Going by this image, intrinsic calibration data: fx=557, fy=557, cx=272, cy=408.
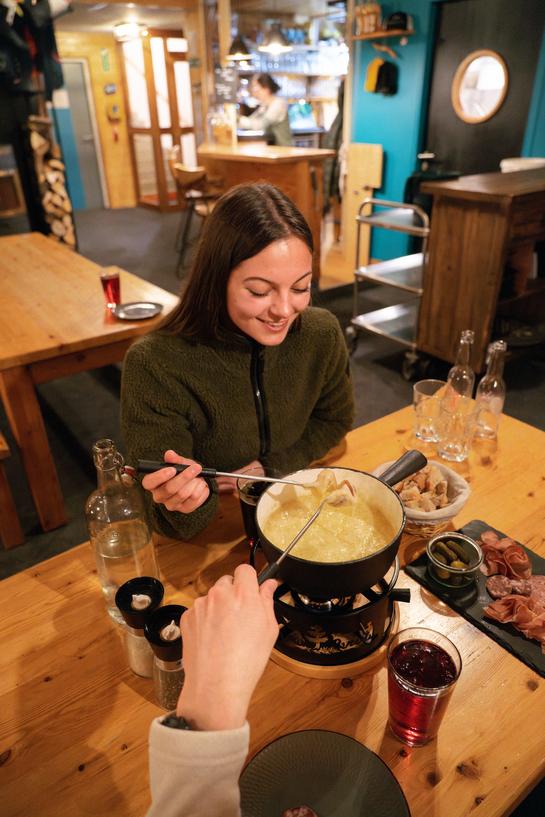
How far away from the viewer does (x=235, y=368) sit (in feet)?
4.10

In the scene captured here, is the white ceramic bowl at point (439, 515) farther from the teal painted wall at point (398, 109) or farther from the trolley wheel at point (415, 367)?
the teal painted wall at point (398, 109)

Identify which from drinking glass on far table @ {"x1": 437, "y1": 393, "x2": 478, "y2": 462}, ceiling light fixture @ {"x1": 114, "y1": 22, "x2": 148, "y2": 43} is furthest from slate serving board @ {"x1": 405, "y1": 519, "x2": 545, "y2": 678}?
ceiling light fixture @ {"x1": 114, "y1": 22, "x2": 148, "y2": 43}

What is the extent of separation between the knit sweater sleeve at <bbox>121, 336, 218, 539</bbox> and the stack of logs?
5.07 metres

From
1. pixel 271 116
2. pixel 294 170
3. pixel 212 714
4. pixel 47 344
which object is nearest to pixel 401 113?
pixel 294 170

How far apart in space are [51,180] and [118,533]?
5450mm

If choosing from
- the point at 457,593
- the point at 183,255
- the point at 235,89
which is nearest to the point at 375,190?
the point at 183,255

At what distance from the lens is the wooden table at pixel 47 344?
2.09m

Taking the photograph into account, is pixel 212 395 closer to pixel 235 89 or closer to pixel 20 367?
pixel 20 367

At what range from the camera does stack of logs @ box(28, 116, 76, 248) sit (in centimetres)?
526

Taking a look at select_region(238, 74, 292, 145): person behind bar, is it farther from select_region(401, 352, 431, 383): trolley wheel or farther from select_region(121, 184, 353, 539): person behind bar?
select_region(121, 184, 353, 539): person behind bar

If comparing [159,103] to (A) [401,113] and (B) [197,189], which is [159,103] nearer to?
(B) [197,189]

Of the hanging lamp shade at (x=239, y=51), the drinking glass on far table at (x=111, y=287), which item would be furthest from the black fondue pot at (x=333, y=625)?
the hanging lamp shade at (x=239, y=51)

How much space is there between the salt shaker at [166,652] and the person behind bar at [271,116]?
21.5 ft

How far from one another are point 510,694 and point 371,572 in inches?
11.7
